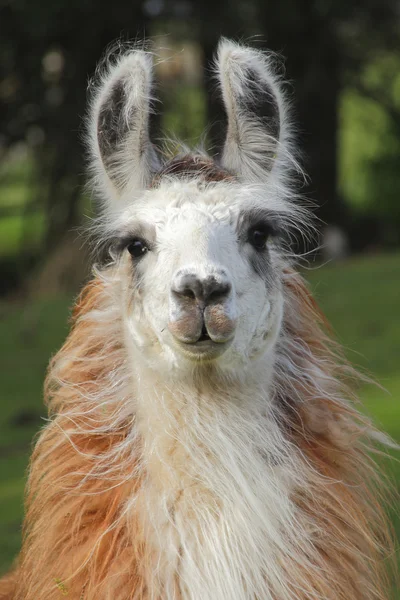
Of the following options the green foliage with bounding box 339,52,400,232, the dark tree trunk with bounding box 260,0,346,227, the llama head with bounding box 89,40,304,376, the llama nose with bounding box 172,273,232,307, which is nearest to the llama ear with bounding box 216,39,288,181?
the llama head with bounding box 89,40,304,376

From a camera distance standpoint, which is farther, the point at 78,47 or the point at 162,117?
the point at 78,47

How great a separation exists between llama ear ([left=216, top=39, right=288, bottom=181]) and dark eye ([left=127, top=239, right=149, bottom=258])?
45 cm

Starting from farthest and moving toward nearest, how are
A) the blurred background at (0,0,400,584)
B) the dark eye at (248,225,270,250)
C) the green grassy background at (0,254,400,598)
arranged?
the blurred background at (0,0,400,584), the green grassy background at (0,254,400,598), the dark eye at (248,225,270,250)

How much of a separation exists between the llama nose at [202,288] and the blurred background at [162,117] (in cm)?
510

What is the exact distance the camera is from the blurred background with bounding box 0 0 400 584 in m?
10.6

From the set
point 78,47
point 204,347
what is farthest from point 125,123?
point 78,47

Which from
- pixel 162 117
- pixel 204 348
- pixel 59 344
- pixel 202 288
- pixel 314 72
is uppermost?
pixel 314 72

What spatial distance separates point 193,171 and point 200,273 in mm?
574

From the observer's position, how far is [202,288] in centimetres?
290

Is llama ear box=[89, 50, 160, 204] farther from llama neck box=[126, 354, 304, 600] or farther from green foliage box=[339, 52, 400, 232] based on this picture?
green foliage box=[339, 52, 400, 232]

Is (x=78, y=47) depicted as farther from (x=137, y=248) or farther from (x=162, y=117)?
(x=137, y=248)

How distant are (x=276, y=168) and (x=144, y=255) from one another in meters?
0.61

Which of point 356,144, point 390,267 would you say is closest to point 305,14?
point 390,267

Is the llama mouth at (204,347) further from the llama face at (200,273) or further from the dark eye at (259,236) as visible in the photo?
the dark eye at (259,236)
